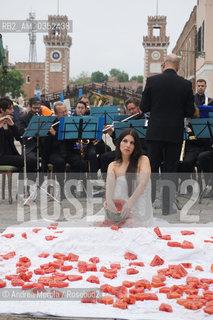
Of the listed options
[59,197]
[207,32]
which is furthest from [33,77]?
[59,197]

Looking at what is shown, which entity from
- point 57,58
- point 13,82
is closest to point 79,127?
point 13,82

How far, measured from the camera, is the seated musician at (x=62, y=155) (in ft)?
26.0

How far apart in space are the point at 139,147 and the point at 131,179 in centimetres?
38

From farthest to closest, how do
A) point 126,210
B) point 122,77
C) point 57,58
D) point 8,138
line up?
point 122,77 → point 57,58 → point 8,138 → point 126,210

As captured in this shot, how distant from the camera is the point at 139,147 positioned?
5.64m

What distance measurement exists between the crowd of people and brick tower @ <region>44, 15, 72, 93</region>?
61.2 metres

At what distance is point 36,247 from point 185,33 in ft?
116

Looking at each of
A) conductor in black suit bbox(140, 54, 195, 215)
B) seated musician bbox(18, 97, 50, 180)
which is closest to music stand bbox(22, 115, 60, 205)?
seated musician bbox(18, 97, 50, 180)

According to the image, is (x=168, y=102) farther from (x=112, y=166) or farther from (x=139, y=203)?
(x=139, y=203)

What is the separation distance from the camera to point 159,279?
150 inches

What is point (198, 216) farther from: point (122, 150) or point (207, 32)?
point (207, 32)

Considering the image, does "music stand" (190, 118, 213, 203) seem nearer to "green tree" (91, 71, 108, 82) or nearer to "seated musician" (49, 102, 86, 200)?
"seated musician" (49, 102, 86, 200)

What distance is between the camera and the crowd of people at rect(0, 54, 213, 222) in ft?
18.4

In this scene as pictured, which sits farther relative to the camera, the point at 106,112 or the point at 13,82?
the point at 13,82
